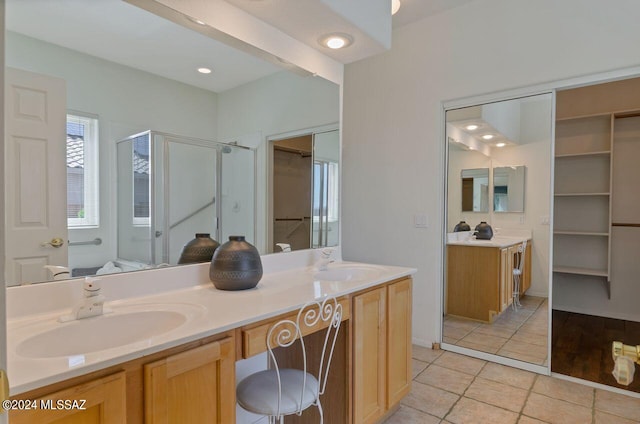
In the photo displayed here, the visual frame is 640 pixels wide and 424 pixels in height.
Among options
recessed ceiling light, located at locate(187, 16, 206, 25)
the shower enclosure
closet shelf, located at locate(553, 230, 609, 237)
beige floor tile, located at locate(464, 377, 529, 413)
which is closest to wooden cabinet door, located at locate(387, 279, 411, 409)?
beige floor tile, located at locate(464, 377, 529, 413)

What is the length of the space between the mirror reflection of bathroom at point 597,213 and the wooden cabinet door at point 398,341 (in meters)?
2.14

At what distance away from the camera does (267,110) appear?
212 centimetres

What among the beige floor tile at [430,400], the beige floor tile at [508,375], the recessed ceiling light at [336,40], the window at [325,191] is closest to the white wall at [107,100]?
Result: the recessed ceiling light at [336,40]

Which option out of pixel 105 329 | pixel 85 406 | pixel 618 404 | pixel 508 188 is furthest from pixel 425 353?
pixel 85 406

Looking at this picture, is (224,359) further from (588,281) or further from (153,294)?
(588,281)

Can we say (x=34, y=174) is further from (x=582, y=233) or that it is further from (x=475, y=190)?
(x=582, y=233)

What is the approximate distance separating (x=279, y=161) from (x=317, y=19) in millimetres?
826

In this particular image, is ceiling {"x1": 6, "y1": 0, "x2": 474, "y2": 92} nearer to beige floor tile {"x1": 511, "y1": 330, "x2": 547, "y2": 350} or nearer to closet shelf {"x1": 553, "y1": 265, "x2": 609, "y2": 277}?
beige floor tile {"x1": 511, "y1": 330, "x2": 547, "y2": 350}

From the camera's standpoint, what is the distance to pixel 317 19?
6.09ft

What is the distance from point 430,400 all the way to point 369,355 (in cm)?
77

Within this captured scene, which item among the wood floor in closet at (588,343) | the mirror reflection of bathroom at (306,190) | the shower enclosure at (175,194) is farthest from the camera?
the wood floor in closet at (588,343)

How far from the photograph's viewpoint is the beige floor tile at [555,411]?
1954 millimetres

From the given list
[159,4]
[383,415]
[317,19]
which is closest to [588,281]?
[383,415]

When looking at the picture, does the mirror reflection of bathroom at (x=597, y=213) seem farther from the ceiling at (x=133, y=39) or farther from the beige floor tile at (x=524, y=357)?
the ceiling at (x=133, y=39)
